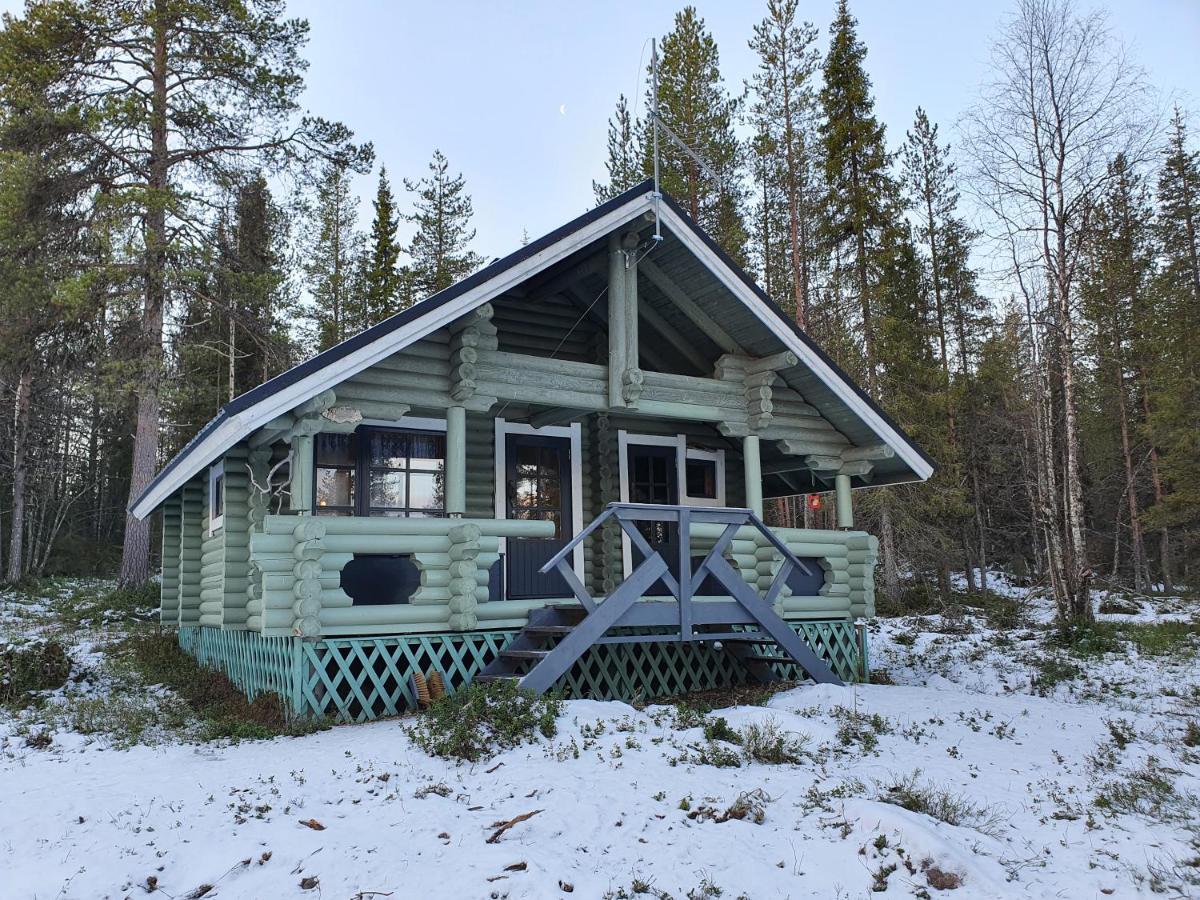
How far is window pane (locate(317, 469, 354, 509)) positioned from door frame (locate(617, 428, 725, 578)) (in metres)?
3.97

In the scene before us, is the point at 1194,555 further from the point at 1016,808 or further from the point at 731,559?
the point at 1016,808

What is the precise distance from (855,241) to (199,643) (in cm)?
2055

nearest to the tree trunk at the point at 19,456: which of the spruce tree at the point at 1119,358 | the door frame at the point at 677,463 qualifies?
the door frame at the point at 677,463

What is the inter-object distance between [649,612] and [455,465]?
270 cm

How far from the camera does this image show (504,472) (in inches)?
506

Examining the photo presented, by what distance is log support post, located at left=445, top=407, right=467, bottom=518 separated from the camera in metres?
10.1

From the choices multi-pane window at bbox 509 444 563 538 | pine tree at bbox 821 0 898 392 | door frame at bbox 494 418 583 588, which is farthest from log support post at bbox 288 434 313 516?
pine tree at bbox 821 0 898 392

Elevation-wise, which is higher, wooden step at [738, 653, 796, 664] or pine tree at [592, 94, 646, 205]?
pine tree at [592, 94, 646, 205]

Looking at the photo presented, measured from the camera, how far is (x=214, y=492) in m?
13.2

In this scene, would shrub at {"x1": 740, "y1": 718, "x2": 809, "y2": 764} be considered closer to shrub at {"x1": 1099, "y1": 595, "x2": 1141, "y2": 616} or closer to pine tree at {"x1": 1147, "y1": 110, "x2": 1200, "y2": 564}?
shrub at {"x1": 1099, "y1": 595, "x2": 1141, "y2": 616}

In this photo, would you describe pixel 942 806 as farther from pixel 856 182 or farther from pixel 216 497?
pixel 856 182

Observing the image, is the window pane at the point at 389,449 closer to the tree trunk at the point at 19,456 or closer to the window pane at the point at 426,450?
the window pane at the point at 426,450

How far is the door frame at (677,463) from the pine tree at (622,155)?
15.7 m

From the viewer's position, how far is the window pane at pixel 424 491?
12.2m
